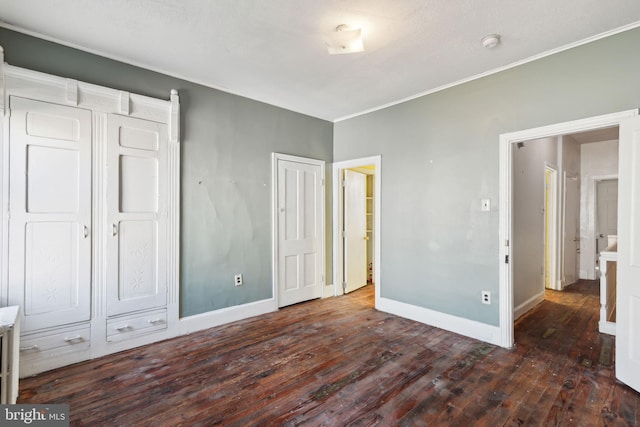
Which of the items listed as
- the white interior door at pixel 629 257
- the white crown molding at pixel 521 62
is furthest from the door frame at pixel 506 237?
the white interior door at pixel 629 257

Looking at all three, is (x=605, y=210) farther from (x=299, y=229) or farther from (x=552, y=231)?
(x=299, y=229)

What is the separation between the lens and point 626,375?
7.20 feet

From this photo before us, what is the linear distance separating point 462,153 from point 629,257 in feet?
5.19

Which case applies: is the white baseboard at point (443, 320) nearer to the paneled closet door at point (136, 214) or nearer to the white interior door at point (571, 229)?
the paneled closet door at point (136, 214)

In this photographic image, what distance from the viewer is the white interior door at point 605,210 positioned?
5.76 m

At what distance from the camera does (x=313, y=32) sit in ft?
7.65

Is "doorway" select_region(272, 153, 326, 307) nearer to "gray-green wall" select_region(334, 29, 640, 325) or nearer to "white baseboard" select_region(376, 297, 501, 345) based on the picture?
"gray-green wall" select_region(334, 29, 640, 325)

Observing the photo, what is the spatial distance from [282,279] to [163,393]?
2012mm

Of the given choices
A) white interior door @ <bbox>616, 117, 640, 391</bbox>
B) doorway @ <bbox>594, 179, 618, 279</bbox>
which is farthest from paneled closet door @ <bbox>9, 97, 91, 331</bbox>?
doorway @ <bbox>594, 179, 618, 279</bbox>

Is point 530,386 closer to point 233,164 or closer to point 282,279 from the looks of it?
point 282,279

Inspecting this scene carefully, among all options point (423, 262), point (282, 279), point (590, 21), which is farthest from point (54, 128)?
point (590, 21)

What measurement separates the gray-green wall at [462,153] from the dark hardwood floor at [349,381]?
24.2 inches

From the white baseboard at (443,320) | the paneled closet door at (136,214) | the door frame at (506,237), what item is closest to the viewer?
the paneled closet door at (136,214)

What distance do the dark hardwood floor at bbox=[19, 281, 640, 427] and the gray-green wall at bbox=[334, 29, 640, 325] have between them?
0.62 m
